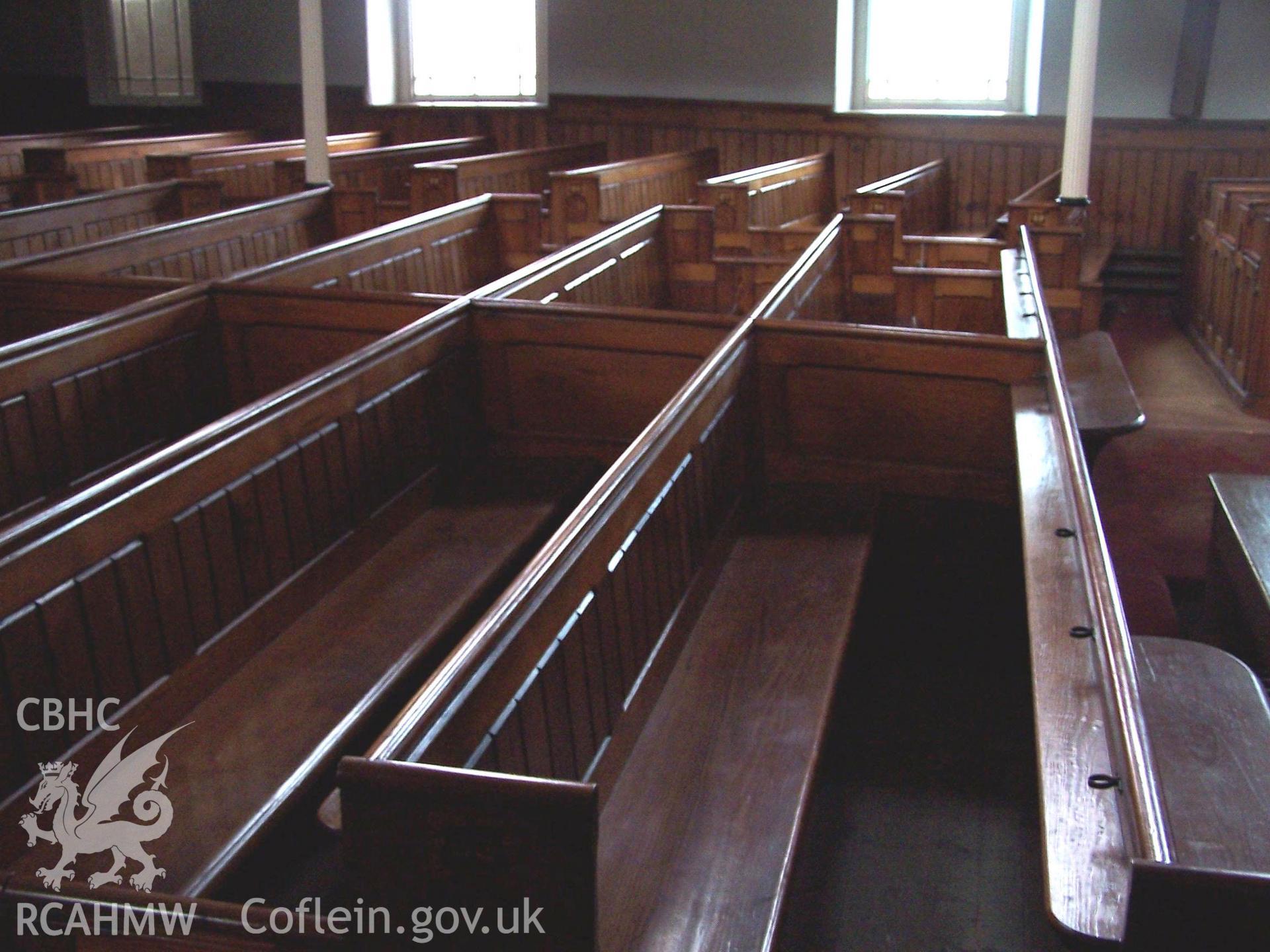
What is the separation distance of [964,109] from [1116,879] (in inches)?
339

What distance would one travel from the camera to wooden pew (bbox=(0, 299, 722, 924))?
2049 millimetres

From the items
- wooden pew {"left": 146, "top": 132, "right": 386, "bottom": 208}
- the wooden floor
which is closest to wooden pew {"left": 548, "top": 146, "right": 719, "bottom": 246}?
wooden pew {"left": 146, "top": 132, "right": 386, "bottom": 208}

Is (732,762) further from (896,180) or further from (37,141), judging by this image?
(37,141)

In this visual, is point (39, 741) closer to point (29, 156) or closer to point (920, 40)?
point (29, 156)

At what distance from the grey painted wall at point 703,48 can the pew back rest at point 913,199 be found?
1.08 metres

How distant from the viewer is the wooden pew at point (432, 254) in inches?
172

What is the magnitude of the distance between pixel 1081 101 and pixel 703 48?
13.2 feet

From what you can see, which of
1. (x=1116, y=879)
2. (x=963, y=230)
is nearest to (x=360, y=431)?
(x=1116, y=879)

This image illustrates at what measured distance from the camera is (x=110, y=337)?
3.34 m

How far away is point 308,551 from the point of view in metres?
2.84

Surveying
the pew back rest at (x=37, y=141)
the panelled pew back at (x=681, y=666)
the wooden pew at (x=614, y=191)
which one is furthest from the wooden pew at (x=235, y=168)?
the panelled pew back at (x=681, y=666)

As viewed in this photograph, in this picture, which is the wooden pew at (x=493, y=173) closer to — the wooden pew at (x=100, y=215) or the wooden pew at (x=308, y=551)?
the wooden pew at (x=100, y=215)

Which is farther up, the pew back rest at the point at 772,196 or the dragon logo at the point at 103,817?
the pew back rest at the point at 772,196

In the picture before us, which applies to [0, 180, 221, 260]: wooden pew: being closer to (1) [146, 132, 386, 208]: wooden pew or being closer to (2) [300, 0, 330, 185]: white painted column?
(1) [146, 132, 386, 208]: wooden pew
